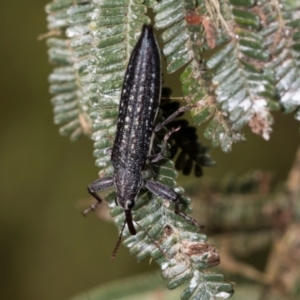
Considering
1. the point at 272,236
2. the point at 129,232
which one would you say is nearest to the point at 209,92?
the point at 129,232

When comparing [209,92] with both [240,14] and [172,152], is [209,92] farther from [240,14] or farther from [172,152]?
[172,152]

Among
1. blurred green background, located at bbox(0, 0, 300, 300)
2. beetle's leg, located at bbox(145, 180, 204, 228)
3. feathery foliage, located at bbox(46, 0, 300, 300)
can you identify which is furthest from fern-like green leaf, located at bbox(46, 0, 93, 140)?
blurred green background, located at bbox(0, 0, 300, 300)

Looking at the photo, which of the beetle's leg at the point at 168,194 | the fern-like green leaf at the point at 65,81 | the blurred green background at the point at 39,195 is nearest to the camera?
the beetle's leg at the point at 168,194

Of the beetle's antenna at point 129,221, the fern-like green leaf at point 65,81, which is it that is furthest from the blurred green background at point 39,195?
the beetle's antenna at point 129,221

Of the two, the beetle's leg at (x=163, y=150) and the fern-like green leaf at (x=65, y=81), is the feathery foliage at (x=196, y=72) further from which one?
the fern-like green leaf at (x=65, y=81)

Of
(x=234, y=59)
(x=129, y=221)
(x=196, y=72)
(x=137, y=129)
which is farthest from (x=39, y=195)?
(x=234, y=59)

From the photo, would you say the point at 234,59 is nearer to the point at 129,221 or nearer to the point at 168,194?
the point at 168,194

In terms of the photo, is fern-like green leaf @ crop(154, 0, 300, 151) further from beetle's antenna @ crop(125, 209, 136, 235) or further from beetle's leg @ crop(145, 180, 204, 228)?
beetle's antenna @ crop(125, 209, 136, 235)
